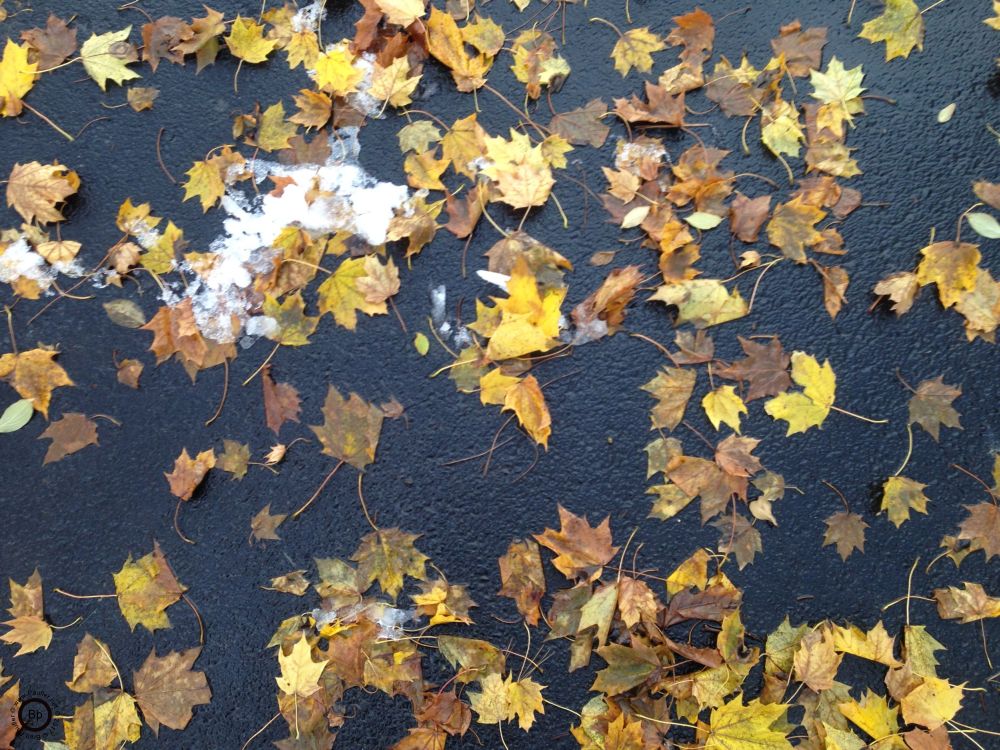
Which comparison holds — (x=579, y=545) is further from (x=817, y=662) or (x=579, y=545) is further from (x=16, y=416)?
(x=16, y=416)

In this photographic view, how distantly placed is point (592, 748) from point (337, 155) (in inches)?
79.7

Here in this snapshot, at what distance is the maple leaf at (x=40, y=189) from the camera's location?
2457 millimetres

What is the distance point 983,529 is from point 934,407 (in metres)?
0.38

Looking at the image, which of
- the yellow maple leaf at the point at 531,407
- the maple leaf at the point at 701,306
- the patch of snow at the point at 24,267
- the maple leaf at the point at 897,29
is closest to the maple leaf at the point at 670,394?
the maple leaf at the point at 701,306

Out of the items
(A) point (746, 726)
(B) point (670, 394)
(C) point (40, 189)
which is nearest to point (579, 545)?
(B) point (670, 394)

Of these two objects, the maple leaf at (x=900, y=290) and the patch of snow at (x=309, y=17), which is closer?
the maple leaf at (x=900, y=290)

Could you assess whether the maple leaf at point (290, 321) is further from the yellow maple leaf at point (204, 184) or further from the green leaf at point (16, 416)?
the green leaf at point (16, 416)

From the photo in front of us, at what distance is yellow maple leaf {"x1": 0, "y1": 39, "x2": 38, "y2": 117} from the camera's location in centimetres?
256

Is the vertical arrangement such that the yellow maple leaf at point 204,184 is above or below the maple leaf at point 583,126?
below

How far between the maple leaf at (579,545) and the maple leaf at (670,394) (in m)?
0.35

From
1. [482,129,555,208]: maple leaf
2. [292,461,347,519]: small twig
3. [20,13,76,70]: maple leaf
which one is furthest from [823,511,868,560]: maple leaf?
[20,13,76,70]: maple leaf

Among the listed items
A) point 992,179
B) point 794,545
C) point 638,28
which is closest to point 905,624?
point 794,545

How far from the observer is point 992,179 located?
238 centimetres

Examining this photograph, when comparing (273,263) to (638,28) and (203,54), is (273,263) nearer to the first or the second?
(203,54)
